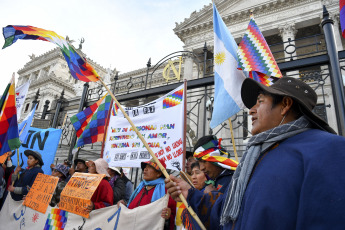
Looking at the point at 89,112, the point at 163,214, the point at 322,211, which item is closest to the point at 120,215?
the point at 163,214

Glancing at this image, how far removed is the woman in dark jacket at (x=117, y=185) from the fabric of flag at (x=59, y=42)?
218cm

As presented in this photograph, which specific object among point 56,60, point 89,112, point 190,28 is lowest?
point 89,112

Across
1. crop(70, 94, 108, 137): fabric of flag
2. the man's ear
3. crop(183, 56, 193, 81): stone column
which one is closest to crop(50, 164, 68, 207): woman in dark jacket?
crop(70, 94, 108, 137): fabric of flag

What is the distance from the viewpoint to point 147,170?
11.4 feet

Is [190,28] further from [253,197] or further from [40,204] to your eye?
[253,197]

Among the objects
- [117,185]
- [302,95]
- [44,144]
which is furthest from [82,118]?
[302,95]

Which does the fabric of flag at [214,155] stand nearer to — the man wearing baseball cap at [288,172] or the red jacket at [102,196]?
the man wearing baseball cap at [288,172]

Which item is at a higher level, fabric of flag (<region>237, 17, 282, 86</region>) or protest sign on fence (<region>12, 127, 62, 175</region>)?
fabric of flag (<region>237, 17, 282, 86</region>)

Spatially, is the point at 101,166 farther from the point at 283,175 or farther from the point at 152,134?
the point at 283,175

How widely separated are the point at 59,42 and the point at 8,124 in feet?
7.31

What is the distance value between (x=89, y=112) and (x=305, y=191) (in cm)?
618

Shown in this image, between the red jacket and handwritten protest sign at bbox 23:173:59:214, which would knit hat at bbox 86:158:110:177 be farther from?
handwritten protest sign at bbox 23:173:59:214

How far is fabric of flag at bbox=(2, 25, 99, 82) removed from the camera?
12.1ft

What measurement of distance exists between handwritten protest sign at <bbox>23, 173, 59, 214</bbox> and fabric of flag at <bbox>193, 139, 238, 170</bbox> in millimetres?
3281
